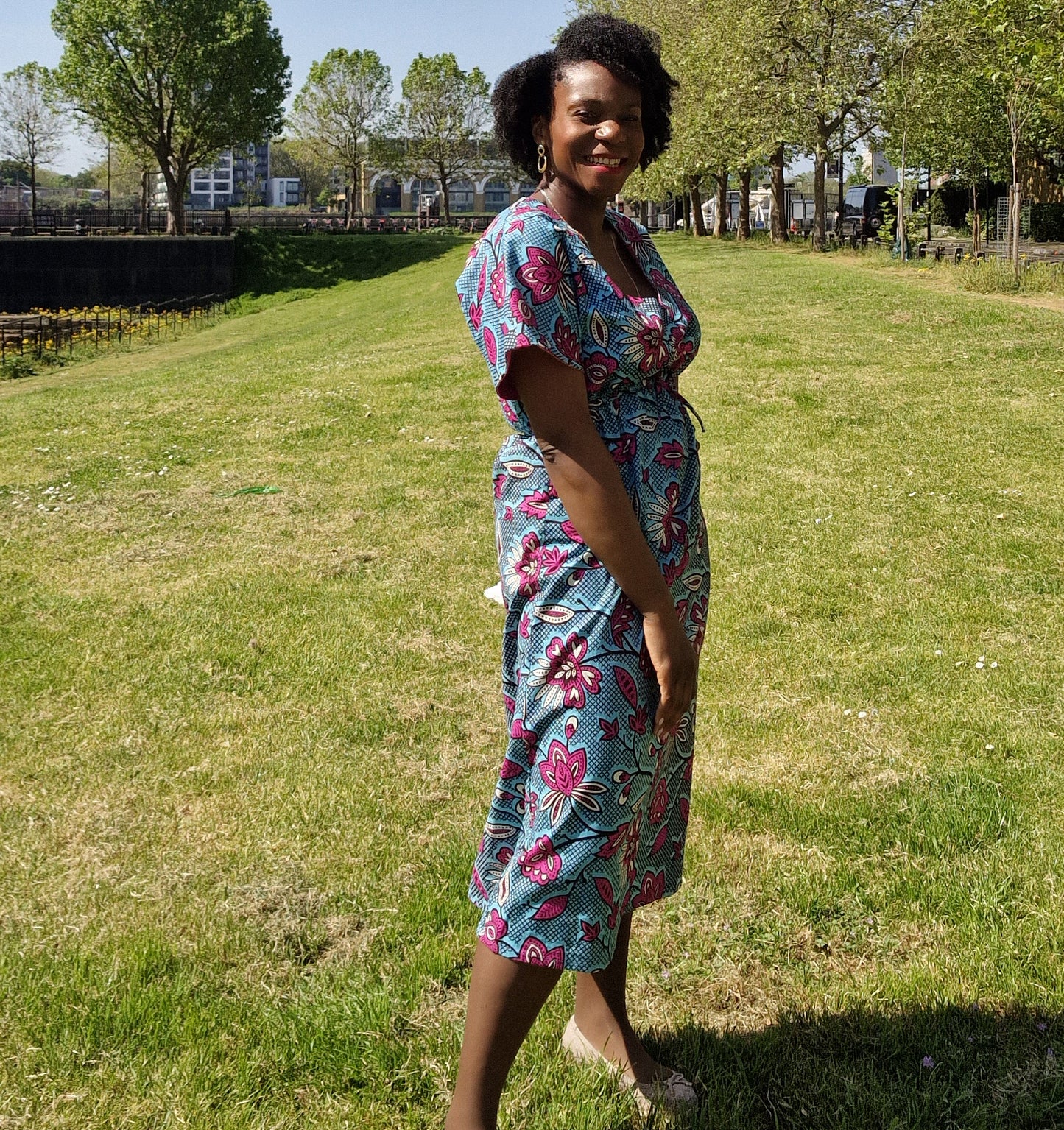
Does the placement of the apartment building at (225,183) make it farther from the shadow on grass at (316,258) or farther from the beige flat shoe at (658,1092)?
the beige flat shoe at (658,1092)

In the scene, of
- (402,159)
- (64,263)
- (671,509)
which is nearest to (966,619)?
(671,509)

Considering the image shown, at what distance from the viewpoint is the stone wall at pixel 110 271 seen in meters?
46.0

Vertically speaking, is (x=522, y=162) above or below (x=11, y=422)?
above

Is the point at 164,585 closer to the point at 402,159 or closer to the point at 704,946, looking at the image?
the point at 704,946

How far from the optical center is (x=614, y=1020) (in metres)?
2.58

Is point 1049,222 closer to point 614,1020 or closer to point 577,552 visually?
point 614,1020

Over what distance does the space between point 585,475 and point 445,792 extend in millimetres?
2353

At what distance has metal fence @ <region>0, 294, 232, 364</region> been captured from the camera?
93.7ft

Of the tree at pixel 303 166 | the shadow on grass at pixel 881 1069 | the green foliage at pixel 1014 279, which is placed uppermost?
the tree at pixel 303 166

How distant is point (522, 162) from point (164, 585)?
476cm

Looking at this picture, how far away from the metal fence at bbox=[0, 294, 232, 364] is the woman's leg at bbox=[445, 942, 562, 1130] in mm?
27285

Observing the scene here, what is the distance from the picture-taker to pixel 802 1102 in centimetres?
258

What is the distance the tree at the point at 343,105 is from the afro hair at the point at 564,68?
68.5 meters

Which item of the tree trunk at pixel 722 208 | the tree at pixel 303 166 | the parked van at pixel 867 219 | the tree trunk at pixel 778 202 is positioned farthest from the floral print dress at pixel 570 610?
the tree at pixel 303 166
